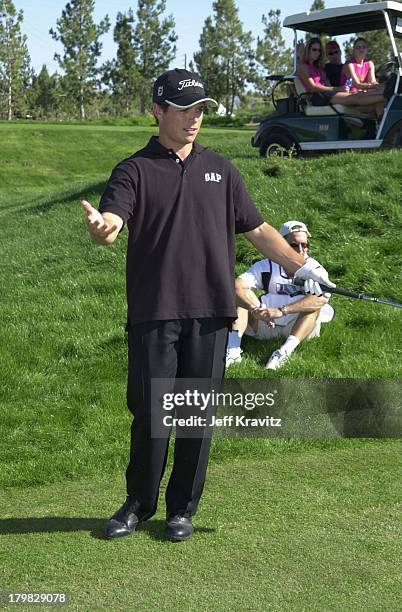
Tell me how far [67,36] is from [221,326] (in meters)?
81.5

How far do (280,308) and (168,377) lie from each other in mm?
3180

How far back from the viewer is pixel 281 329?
7.53 metres

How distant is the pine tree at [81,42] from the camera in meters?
79.4

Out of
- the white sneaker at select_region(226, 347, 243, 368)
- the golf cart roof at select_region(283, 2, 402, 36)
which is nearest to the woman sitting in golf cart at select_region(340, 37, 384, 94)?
the golf cart roof at select_region(283, 2, 402, 36)

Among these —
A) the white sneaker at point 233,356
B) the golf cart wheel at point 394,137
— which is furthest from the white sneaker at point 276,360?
the golf cart wheel at point 394,137

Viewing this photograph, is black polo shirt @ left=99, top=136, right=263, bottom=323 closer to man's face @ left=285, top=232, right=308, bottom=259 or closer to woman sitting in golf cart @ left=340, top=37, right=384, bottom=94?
man's face @ left=285, top=232, right=308, bottom=259

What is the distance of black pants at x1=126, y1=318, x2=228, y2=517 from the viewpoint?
4.07m

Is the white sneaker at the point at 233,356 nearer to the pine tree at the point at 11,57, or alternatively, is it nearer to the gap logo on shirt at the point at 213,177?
the gap logo on shirt at the point at 213,177

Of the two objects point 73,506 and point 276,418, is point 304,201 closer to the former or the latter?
point 276,418

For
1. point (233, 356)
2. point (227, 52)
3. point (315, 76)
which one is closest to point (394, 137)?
point (315, 76)

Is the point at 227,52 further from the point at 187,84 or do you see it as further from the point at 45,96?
the point at 187,84

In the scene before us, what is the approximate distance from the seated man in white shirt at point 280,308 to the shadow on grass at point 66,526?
2.75 metres

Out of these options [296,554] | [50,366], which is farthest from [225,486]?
[50,366]

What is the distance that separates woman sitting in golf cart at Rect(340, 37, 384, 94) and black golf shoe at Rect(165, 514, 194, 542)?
985cm
